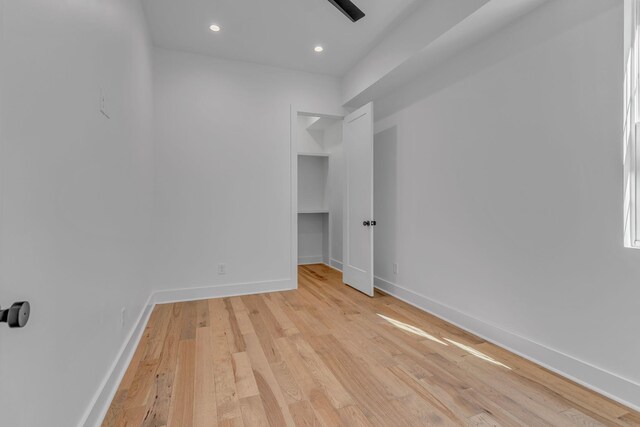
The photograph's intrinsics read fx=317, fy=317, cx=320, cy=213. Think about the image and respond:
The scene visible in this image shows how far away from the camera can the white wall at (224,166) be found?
351 cm

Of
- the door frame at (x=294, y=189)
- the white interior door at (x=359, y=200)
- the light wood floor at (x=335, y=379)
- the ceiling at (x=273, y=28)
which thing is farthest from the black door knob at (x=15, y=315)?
the door frame at (x=294, y=189)

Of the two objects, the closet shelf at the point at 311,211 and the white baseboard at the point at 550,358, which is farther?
the closet shelf at the point at 311,211

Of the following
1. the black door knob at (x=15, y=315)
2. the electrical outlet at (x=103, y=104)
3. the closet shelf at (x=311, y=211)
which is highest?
the electrical outlet at (x=103, y=104)

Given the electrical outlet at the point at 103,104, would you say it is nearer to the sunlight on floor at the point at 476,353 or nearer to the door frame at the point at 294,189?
the door frame at the point at 294,189

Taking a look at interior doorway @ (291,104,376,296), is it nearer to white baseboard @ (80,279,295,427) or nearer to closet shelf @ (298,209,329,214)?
closet shelf @ (298,209,329,214)

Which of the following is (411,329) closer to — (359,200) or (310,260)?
(359,200)

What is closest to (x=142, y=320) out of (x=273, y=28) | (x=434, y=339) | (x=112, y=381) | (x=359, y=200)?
(x=112, y=381)

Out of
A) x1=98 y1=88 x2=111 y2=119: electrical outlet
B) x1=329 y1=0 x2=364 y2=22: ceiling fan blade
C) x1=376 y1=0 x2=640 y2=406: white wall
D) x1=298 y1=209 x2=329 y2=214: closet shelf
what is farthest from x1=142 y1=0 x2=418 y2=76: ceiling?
x1=298 y1=209 x2=329 y2=214: closet shelf

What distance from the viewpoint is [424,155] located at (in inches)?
127

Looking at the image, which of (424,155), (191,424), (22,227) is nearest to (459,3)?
(424,155)

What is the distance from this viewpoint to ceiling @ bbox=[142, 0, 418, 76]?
2.75 m

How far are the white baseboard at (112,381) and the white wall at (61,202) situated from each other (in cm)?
5

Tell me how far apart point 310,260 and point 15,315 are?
5.23 meters

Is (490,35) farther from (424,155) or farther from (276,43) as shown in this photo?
(276,43)
